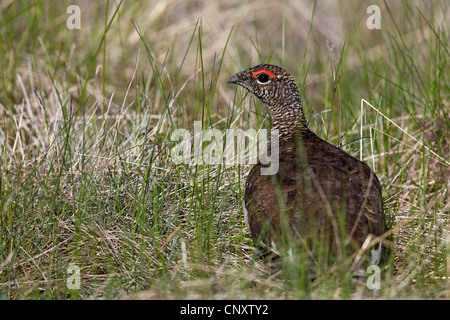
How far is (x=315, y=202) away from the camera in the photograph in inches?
127

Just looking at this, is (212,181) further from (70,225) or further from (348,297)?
(348,297)

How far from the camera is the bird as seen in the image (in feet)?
10.1

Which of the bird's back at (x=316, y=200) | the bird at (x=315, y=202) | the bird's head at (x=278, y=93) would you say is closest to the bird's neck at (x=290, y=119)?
the bird's head at (x=278, y=93)

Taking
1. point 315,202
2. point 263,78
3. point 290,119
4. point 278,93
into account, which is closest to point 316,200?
point 315,202

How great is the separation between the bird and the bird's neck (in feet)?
0.52

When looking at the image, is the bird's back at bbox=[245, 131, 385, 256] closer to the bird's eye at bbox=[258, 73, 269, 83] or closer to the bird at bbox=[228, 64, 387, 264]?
the bird at bbox=[228, 64, 387, 264]

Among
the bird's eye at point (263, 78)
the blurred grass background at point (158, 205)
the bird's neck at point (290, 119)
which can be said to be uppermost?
the bird's eye at point (263, 78)

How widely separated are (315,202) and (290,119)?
1088 mm

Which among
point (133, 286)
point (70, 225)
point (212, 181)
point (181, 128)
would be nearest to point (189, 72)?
point (181, 128)

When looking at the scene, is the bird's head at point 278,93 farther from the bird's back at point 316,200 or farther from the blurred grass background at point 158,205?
the bird's back at point 316,200

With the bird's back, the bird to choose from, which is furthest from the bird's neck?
the bird's back

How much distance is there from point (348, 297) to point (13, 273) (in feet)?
6.24

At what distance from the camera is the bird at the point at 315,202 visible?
309 centimetres

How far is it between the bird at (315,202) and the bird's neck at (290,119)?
16 cm
